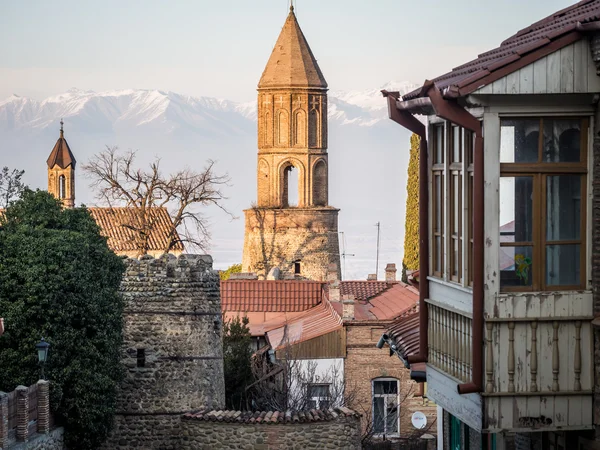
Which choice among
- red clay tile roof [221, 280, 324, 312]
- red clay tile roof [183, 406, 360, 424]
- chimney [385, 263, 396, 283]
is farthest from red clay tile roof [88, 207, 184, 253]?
red clay tile roof [183, 406, 360, 424]

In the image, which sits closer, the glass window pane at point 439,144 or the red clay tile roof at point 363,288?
the glass window pane at point 439,144

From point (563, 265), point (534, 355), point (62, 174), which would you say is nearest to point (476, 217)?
point (563, 265)

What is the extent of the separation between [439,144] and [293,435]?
13.5 metres

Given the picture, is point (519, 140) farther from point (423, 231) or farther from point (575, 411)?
A: point (575, 411)

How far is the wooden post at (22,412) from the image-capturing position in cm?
2041

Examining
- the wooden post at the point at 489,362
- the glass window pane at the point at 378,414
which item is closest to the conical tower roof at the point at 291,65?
the glass window pane at the point at 378,414

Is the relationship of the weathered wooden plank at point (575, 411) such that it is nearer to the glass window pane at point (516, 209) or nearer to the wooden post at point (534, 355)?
the wooden post at point (534, 355)

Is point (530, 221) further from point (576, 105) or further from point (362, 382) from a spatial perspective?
point (362, 382)

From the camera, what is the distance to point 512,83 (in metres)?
9.80

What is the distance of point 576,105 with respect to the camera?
392 inches

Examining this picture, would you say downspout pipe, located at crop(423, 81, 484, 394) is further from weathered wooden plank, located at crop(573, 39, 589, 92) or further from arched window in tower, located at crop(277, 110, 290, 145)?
arched window in tower, located at crop(277, 110, 290, 145)

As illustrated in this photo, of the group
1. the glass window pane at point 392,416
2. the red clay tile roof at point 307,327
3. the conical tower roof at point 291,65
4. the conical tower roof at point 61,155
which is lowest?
the glass window pane at point 392,416

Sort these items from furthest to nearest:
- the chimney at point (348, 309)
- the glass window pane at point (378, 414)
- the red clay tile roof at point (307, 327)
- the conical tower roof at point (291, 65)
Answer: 1. the conical tower roof at point (291, 65)
2. the red clay tile roof at point (307, 327)
3. the chimney at point (348, 309)
4. the glass window pane at point (378, 414)

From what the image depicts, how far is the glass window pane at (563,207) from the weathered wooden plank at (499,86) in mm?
785
